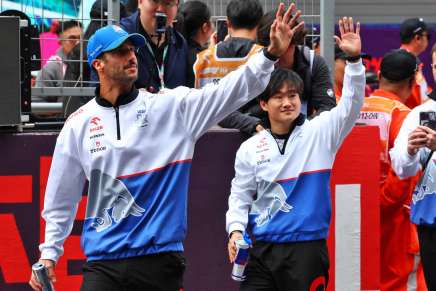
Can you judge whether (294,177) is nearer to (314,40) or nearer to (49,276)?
(49,276)

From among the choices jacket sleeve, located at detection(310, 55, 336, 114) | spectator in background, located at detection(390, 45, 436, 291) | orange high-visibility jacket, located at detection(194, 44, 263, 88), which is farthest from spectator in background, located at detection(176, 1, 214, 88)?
spectator in background, located at detection(390, 45, 436, 291)

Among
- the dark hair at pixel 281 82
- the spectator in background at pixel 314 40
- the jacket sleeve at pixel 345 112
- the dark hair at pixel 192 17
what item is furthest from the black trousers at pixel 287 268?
the dark hair at pixel 192 17

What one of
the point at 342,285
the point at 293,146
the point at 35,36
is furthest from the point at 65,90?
the point at 342,285

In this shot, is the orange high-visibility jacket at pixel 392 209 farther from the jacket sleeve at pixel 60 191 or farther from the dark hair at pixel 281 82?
the jacket sleeve at pixel 60 191

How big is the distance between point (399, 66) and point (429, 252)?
1.90 meters

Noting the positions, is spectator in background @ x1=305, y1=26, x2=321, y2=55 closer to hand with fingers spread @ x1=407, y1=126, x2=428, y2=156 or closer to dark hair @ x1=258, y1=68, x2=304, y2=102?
hand with fingers spread @ x1=407, y1=126, x2=428, y2=156

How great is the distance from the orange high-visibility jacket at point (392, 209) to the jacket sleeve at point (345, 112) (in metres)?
1.59

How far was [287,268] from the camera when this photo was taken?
6.88m

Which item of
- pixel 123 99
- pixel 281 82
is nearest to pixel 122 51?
pixel 123 99

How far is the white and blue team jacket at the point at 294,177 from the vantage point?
274 inches

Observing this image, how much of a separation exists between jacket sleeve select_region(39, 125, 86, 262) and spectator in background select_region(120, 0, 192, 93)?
4.76 ft

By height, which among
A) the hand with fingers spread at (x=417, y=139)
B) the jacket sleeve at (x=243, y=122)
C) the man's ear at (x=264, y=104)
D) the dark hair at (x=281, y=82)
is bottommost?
the hand with fingers spread at (x=417, y=139)

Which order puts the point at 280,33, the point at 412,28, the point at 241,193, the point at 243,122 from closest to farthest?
the point at 280,33 < the point at 241,193 < the point at 243,122 < the point at 412,28

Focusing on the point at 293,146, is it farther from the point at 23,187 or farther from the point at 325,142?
the point at 23,187
